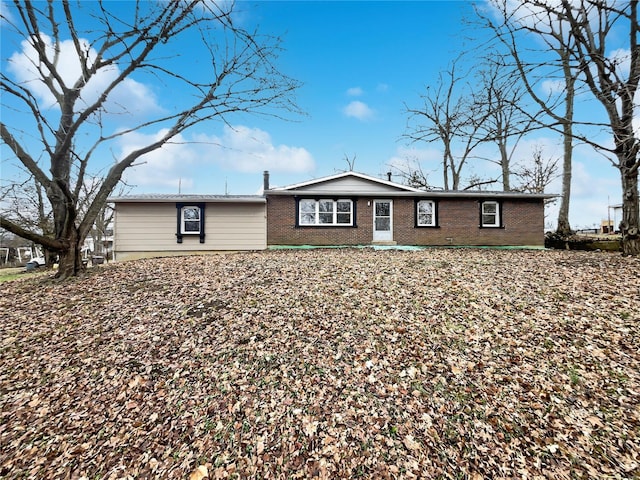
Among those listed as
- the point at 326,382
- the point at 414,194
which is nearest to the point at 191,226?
the point at 414,194

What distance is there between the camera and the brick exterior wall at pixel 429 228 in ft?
45.2

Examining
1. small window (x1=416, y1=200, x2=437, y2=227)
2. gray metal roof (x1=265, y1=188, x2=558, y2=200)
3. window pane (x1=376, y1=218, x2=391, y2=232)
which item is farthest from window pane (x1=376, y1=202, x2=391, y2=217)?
small window (x1=416, y1=200, x2=437, y2=227)

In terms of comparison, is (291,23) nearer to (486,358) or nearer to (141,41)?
(141,41)

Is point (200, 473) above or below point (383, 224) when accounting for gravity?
below

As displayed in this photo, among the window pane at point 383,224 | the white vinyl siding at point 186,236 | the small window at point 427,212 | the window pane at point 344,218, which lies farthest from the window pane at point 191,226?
the small window at point 427,212

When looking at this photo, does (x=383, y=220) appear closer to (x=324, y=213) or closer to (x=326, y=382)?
(x=324, y=213)

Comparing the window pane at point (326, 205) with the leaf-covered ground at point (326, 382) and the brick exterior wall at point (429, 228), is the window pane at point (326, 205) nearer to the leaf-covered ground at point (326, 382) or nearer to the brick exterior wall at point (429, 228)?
the brick exterior wall at point (429, 228)

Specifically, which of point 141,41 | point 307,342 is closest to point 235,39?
point 141,41

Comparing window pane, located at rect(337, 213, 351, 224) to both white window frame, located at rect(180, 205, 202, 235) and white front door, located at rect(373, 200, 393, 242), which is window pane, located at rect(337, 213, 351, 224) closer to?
white front door, located at rect(373, 200, 393, 242)

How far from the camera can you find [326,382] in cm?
352

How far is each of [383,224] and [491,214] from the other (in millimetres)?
5368

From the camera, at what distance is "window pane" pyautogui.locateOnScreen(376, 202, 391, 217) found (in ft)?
47.3

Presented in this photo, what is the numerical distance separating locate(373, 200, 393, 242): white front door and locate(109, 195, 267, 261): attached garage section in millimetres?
5146

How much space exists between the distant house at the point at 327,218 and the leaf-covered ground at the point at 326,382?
7.37m
